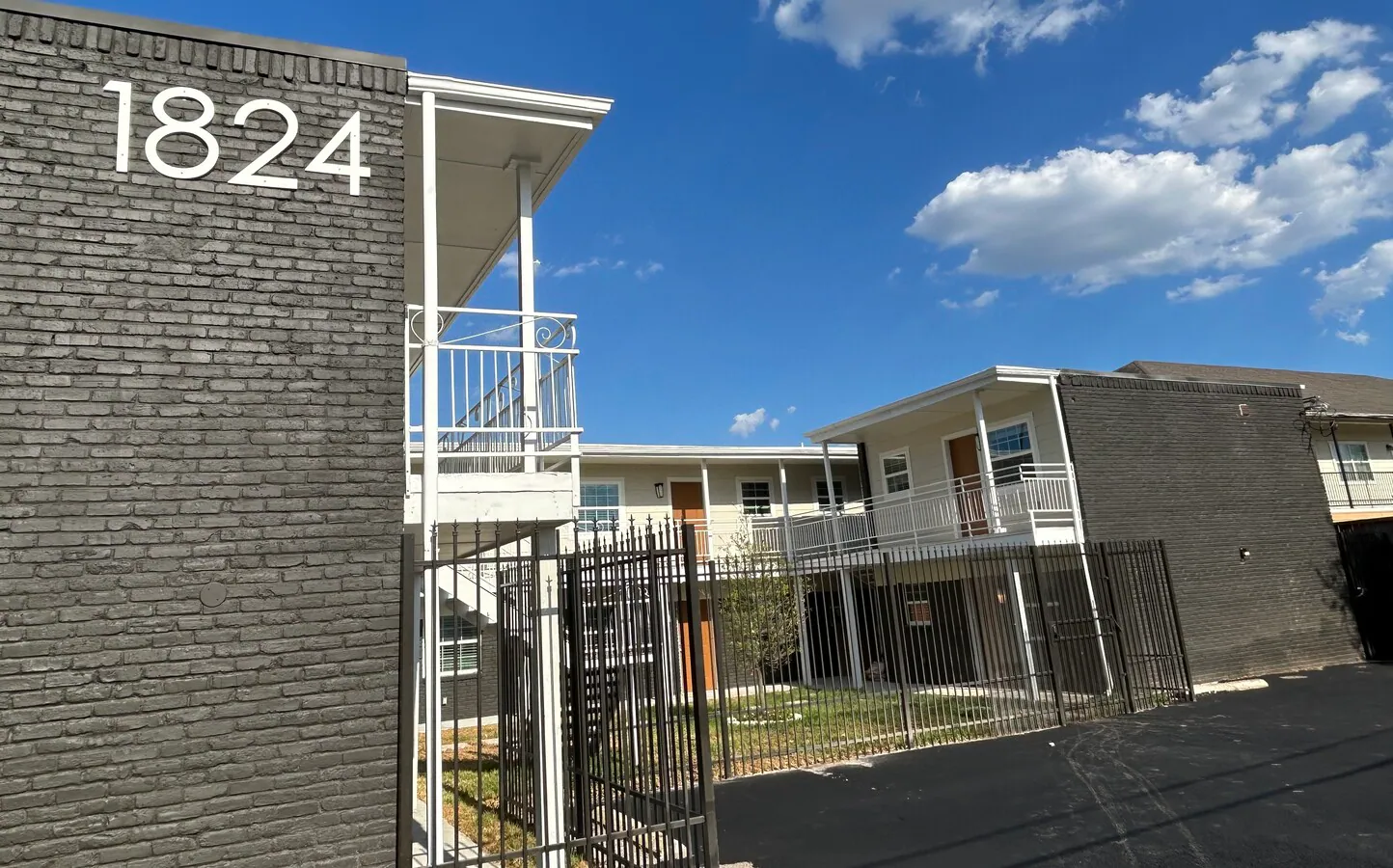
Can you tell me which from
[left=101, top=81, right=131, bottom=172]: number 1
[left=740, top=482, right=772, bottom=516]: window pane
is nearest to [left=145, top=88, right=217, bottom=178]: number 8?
[left=101, top=81, right=131, bottom=172]: number 1

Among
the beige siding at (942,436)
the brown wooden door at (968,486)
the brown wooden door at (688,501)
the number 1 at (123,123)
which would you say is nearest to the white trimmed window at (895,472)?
the beige siding at (942,436)

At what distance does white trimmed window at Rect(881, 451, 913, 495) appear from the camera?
20.1 meters

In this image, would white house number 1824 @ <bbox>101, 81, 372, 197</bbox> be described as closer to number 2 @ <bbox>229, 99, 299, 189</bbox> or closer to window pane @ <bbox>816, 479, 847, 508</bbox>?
number 2 @ <bbox>229, 99, 299, 189</bbox>

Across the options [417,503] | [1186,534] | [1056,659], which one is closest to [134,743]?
[417,503]

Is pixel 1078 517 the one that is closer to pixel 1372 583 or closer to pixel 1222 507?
pixel 1222 507

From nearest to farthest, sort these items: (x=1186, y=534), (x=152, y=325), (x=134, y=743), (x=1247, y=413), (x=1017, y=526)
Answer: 1. (x=134, y=743)
2. (x=152, y=325)
3. (x=1017, y=526)
4. (x=1186, y=534)
5. (x=1247, y=413)

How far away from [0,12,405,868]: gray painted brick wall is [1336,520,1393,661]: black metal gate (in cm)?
2038

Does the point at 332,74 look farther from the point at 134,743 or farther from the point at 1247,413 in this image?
the point at 1247,413

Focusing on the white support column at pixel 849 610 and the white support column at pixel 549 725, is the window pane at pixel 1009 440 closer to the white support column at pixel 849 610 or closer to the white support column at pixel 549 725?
the white support column at pixel 849 610

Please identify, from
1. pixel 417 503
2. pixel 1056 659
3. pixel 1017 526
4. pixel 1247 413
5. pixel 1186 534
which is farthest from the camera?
pixel 1247 413

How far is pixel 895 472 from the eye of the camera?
2041 cm

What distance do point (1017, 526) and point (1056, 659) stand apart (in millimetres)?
3069

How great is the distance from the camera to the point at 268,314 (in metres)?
5.23

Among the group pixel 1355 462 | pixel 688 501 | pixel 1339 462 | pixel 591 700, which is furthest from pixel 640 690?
pixel 1355 462
